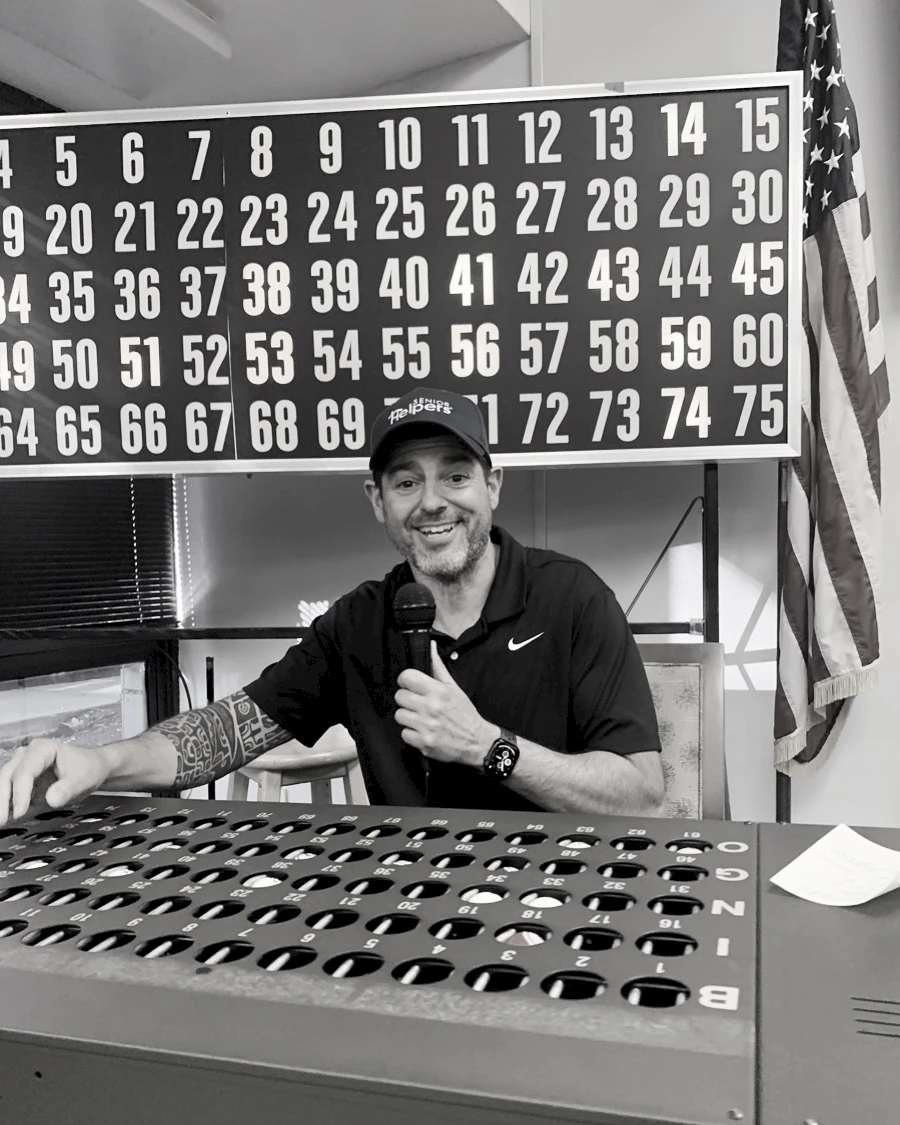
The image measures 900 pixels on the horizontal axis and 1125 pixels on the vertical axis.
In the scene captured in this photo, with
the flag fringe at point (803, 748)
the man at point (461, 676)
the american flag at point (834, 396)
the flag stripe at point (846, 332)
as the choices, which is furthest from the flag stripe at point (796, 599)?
the man at point (461, 676)

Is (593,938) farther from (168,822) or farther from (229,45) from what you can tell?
(229,45)

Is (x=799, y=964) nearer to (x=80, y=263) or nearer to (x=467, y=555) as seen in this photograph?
(x=467, y=555)

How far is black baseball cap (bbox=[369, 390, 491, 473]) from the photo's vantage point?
156 centimetres

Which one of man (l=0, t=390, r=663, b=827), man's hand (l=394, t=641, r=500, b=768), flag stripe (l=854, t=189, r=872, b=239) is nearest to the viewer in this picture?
man's hand (l=394, t=641, r=500, b=768)

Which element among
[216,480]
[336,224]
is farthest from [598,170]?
[216,480]

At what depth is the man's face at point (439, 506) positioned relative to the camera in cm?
161

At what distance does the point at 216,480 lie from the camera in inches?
134

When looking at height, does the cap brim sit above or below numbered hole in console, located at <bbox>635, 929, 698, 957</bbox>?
above

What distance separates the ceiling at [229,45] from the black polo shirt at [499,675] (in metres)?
1.90

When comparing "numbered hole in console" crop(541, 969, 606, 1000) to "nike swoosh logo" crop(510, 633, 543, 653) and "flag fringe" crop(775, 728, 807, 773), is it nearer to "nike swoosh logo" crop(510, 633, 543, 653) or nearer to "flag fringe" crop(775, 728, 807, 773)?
"nike swoosh logo" crop(510, 633, 543, 653)

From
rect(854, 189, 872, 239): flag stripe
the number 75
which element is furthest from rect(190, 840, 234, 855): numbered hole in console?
rect(854, 189, 872, 239): flag stripe

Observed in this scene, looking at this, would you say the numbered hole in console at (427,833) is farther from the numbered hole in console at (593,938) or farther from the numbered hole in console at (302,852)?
the numbered hole in console at (593,938)

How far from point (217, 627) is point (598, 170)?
196 centimetres

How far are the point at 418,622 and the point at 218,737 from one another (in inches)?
17.8
